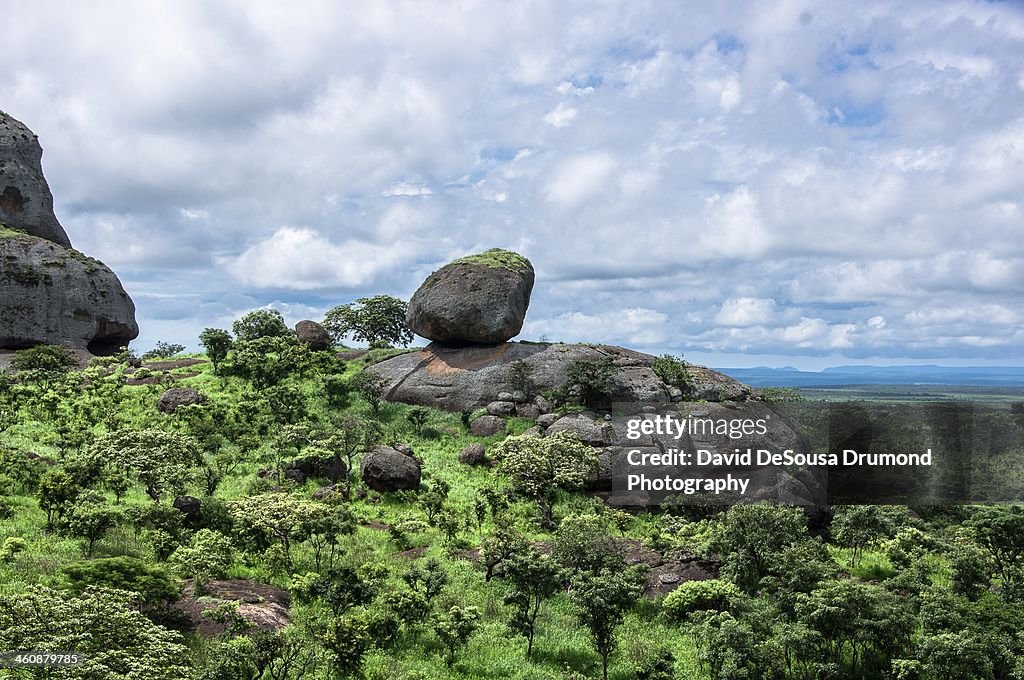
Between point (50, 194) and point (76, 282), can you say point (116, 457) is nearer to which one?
point (76, 282)

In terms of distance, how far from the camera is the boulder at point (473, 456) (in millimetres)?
44938

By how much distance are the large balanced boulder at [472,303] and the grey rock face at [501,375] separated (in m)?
1.58

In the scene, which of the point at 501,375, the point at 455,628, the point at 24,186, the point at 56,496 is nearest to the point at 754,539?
the point at 455,628

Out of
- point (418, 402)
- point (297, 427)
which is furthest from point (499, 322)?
point (297, 427)

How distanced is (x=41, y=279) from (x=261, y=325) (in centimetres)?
2033

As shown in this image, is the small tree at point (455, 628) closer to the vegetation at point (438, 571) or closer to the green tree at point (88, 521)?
the vegetation at point (438, 571)

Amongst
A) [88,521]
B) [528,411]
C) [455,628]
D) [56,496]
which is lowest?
[455,628]

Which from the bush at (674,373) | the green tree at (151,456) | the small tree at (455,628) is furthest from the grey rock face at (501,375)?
the small tree at (455,628)

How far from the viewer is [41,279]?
6425 cm

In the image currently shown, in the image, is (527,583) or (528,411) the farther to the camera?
(528,411)

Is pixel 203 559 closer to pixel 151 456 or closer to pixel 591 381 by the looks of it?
pixel 151 456

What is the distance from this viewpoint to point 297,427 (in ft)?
134

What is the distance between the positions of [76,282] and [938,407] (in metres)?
82.2

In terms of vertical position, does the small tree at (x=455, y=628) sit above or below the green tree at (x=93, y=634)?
below
